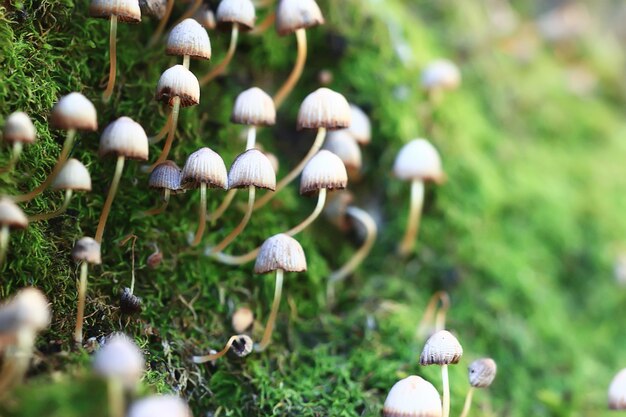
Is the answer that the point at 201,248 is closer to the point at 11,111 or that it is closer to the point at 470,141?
the point at 11,111

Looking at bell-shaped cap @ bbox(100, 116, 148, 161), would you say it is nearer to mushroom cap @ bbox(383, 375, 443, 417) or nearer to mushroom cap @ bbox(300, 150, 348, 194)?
mushroom cap @ bbox(300, 150, 348, 194)

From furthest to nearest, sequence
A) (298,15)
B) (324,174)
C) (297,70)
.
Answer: (297,70) → (298,15) → (324,174)

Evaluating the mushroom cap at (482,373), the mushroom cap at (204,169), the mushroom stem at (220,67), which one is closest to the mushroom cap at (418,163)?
the mushroom stem at (220,67)

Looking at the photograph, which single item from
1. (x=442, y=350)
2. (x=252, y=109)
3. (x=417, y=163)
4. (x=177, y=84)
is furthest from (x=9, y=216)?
(x=417, y=163)

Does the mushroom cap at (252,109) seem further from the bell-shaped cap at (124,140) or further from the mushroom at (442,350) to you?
the mushroom at (442,350)

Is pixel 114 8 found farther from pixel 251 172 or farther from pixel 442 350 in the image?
pixel 442 350

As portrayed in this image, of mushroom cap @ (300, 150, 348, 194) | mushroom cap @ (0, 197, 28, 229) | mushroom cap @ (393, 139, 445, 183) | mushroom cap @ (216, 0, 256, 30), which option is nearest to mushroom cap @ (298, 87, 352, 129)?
mushroom cap @ (300, 150, 348, 194)

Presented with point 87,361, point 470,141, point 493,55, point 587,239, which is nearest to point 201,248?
point 87,361
